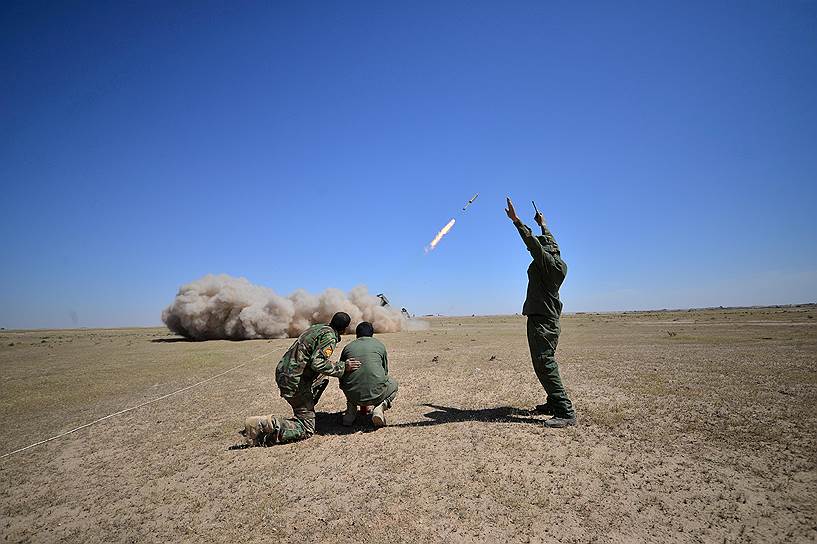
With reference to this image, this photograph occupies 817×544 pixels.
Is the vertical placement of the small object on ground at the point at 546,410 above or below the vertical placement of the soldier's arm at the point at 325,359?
below

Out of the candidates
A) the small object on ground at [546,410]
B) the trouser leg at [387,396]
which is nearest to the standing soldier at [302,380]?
the trouser leg at [387,396]

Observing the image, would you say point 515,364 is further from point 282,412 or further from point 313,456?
point 313,456

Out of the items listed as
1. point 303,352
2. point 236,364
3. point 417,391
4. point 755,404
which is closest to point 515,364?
point 417,391

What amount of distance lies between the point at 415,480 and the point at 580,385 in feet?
19.7

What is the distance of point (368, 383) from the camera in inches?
265

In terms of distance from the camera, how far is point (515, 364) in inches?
516

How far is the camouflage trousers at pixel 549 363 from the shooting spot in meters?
6.43

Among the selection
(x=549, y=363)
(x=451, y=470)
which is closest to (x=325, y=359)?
(x=451, y=470)

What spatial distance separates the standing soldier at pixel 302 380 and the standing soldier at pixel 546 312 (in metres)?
2.94

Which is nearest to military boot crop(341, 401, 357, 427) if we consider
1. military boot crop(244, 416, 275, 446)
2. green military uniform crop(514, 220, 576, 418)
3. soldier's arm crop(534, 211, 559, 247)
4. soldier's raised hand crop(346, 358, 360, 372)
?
soldier's raised hand crop(346, 358, 360, 372)

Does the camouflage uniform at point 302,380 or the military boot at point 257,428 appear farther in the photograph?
the camouflage uniform at point 302,380

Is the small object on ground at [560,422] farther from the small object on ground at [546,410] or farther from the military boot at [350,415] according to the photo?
Answer: the military boot at [350,415]

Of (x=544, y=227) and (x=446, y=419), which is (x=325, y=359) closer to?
(x=446, y=419)

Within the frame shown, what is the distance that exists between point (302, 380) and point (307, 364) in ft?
0.90
